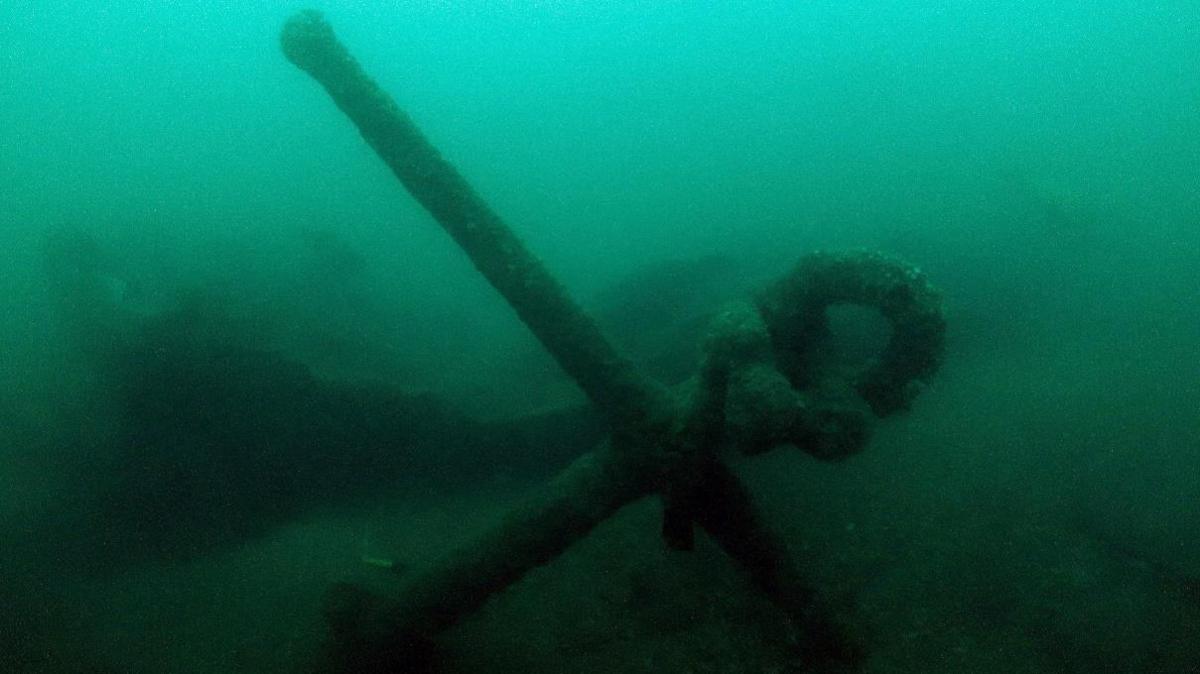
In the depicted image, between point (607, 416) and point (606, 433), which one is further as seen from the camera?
point (606, 433)

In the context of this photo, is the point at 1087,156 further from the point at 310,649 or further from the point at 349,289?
the point at 310,649

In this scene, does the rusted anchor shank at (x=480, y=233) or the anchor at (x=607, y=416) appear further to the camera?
the rusted anchor shank at (x=480, y=233)

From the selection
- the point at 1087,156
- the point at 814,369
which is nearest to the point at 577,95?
the point at 1087,156

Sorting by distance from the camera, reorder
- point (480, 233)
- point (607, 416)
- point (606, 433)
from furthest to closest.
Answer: point (606, 433) < point (607, 416) < point (480, 233)

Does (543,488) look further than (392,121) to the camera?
Yes

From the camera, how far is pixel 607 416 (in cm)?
501

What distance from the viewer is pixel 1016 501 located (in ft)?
20.8

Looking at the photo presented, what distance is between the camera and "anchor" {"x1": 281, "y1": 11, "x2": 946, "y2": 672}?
13.8ft

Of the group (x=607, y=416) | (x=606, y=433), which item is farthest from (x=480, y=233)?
(x=606, y=433)

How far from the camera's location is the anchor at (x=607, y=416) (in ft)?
13.8

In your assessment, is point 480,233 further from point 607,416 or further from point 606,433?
point 606,433

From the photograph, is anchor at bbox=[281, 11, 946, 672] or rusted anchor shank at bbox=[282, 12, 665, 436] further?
rusted anchor shank at bbox=[282, 12, 665, 436]

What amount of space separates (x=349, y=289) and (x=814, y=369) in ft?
26.5

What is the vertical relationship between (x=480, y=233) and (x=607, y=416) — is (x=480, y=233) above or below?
above
